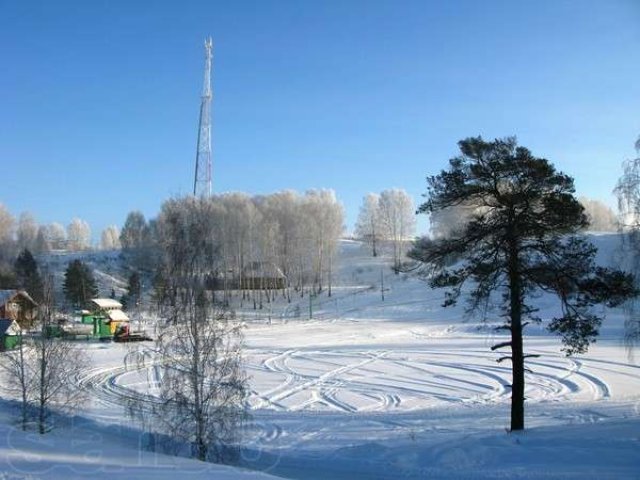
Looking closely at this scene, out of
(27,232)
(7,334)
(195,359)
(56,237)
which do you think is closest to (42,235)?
(27,232)

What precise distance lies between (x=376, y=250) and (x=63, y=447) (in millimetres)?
94071

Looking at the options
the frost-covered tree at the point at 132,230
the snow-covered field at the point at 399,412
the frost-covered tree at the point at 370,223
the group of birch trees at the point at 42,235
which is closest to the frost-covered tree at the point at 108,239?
the group of birch trees at the point at 42,235

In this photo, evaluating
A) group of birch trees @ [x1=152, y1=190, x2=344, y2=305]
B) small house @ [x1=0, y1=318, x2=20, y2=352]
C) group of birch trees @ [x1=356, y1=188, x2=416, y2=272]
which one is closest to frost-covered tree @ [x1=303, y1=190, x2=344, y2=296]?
group of birch trees @ [x1=152, y1=190, x2=344, y2=305]

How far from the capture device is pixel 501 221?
15.0 meters

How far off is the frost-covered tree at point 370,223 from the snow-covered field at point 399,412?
5082cm

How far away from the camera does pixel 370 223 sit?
10912 centimetres

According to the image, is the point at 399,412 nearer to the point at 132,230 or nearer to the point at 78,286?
the point at 78,286

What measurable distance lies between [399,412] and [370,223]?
290 feet

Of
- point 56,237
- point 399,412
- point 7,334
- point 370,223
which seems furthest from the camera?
point 56,237

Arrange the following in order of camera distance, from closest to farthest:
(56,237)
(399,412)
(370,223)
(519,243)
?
(519,243) → (399,412) → (370,223) → (56,237)

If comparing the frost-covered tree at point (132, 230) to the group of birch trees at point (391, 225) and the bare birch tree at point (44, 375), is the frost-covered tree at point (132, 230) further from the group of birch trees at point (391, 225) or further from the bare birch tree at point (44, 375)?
the bare birch tree at point (44, 375)

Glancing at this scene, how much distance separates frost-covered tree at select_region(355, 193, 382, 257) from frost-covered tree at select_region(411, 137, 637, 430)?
86048 millimetres

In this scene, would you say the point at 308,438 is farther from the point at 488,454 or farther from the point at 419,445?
the point at 488,454

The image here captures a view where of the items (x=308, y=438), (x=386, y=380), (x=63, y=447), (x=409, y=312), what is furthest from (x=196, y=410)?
(x=409, y=312)
